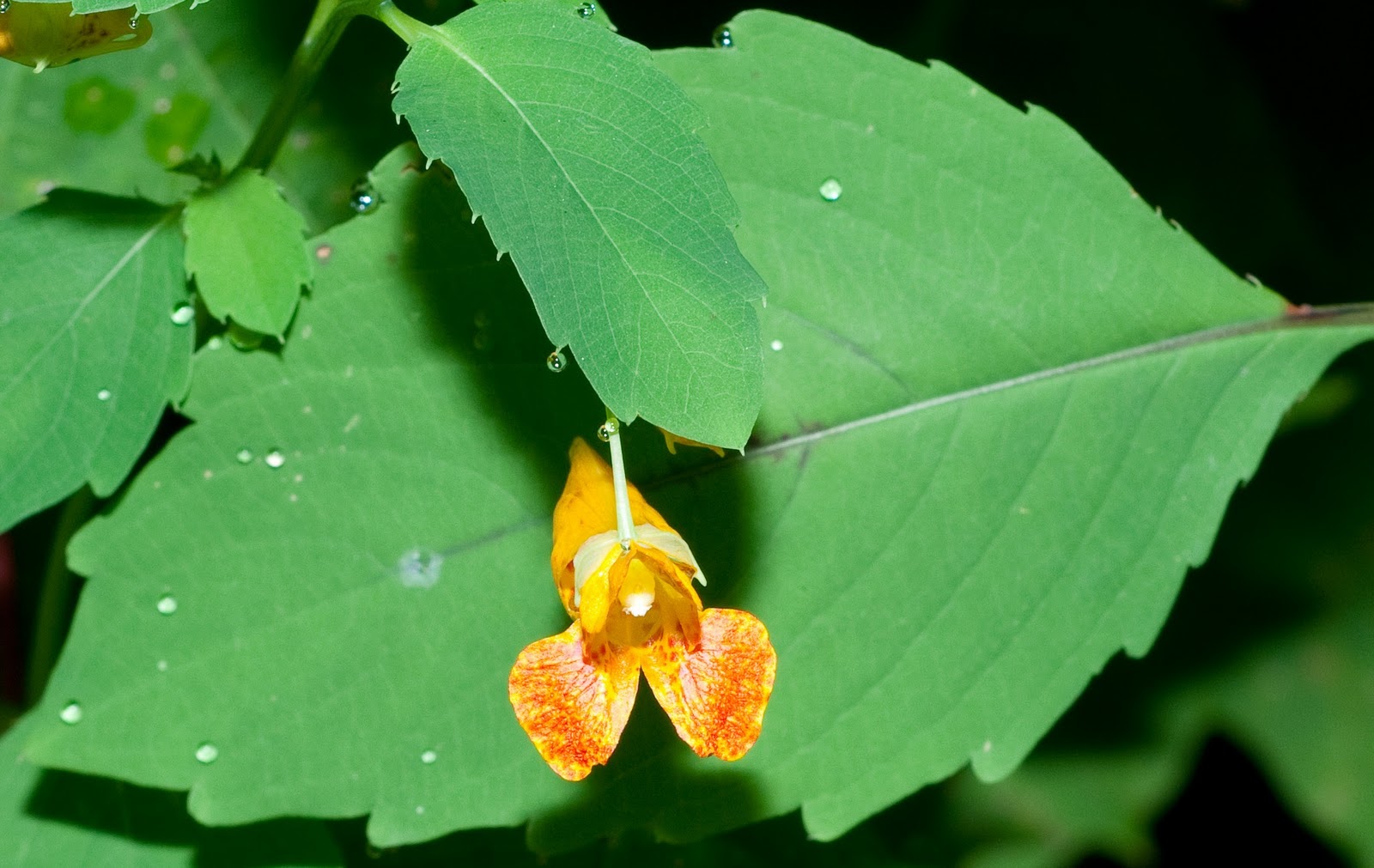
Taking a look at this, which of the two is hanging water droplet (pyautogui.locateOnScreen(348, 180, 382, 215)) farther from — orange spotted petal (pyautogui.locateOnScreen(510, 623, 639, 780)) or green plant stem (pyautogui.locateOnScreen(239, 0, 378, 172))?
orange spotted petal (pyautogui.locateOnScreen(510, 623, 639, 780))

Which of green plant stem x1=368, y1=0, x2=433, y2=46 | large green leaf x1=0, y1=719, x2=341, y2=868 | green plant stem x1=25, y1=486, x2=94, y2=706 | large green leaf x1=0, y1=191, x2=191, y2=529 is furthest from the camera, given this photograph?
green plant stem x1=25, y1=486, x2=94, y2=706

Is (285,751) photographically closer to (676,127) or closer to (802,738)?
(802,738)

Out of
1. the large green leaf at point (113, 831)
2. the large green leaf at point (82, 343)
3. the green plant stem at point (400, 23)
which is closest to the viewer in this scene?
the green plant stem at point (400, 23)

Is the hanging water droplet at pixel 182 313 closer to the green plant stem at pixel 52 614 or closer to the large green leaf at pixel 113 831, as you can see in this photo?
the green plant stem at pixel 52 614

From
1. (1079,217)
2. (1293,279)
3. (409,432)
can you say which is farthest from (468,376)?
(1293,279)

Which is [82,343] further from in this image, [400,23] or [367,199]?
[400,23]

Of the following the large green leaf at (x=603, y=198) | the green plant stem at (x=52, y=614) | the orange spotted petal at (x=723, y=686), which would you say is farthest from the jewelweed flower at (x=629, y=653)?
the green plant stem at (x=52, y=614)

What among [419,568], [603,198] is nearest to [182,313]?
[419,568]

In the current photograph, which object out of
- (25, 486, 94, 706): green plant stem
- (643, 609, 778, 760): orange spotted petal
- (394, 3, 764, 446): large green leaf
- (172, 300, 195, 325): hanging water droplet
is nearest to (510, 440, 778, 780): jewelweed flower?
(643, 609, 778, 760): orange spotted petal
